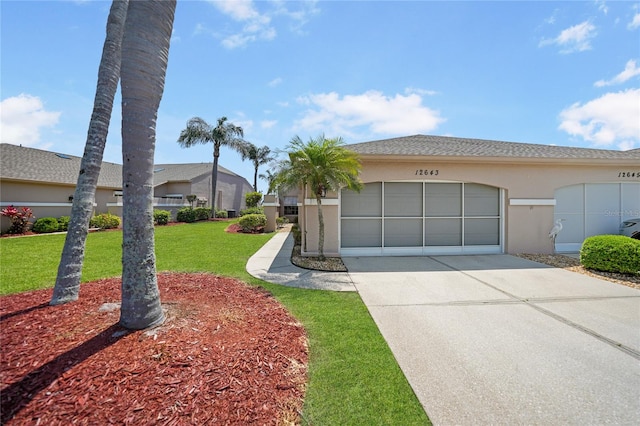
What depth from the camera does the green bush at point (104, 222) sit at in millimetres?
17734

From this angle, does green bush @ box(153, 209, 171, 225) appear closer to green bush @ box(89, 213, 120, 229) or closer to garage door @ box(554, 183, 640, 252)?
green bush @ box(89, 213, 120, 229)

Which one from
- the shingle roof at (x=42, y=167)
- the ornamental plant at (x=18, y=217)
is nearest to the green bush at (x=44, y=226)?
the ornamental plant at (x=18, y=217)

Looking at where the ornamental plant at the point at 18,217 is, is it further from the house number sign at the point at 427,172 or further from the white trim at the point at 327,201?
the house number sign at the point at 427,172

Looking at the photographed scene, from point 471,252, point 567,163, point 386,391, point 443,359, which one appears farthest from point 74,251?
point 567,163

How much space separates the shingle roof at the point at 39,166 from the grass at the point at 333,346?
35.8 feet

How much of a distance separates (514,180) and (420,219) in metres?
3.81

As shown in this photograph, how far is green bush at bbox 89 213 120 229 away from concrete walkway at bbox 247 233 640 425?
16529 millimetres

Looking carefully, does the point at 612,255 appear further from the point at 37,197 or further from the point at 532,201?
the point at 37,197

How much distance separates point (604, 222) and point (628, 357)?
10.4 meters

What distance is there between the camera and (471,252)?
33.3ft

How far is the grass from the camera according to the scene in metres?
2.48

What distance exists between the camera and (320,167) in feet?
27.2

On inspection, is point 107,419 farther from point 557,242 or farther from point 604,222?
point 604,222

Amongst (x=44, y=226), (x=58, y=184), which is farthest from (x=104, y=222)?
(x=58, y=184)
